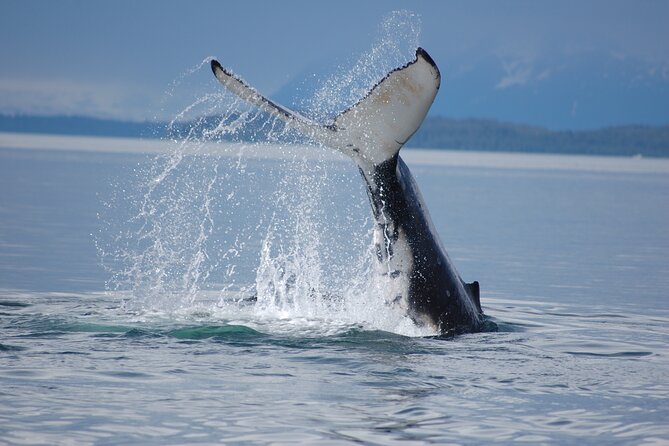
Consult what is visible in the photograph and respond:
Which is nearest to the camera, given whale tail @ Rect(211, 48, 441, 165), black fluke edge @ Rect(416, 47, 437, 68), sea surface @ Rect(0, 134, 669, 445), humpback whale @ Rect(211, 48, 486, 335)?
sea surface @ Rect(0, 134, 669, 445)

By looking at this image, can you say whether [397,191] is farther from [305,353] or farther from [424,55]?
[424,55]

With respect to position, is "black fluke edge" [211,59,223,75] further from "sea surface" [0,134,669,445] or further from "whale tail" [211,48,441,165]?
"sea surface" [0,134,669,445]

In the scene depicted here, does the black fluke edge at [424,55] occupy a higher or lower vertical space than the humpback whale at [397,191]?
higher

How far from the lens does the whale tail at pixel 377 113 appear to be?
29.4 ft

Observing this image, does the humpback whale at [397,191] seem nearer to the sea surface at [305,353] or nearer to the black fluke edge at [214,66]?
the black fluke edge at [214,66]

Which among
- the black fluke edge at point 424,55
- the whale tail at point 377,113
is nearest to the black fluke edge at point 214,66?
the whale tail at point 377,113

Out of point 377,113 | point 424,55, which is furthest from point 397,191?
point 424,55

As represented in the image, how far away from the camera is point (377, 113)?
31.2ft

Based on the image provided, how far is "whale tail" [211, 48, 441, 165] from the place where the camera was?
8.96 meters

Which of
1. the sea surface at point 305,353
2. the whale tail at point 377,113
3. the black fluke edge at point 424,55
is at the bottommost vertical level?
the sea surface at point 305,353

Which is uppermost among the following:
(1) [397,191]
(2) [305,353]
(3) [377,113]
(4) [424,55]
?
(4) [424,55]

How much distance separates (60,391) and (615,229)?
2194cm

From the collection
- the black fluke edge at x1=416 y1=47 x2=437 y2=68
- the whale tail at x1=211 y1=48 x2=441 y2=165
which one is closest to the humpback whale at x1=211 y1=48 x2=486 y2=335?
the whale tail at x1=211 y1=48 x2=441 y2=165

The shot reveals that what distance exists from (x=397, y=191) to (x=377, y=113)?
103 cm
